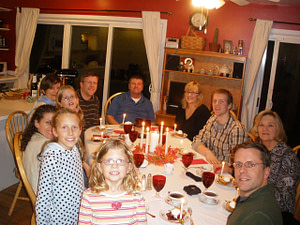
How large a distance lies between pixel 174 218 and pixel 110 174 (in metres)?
0.40

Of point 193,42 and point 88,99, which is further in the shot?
point 193,42

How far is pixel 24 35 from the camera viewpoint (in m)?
5.86

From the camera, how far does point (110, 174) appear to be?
4.75 ft

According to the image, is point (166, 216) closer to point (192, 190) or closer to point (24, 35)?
point (192, 190)

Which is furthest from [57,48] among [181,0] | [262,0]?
[262,0]

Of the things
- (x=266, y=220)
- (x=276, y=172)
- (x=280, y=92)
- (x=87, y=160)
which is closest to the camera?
(x=266, y=220)

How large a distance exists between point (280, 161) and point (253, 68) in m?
2.56

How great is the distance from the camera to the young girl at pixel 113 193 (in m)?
1.41

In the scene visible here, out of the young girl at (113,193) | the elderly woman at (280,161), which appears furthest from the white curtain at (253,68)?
the young girl at (113,193)

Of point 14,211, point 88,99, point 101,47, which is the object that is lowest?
point 14,211

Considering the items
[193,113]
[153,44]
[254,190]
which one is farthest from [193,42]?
[254,190]

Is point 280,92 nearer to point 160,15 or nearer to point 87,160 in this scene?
point 160,15

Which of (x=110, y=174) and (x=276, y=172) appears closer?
(x=110, y=174)

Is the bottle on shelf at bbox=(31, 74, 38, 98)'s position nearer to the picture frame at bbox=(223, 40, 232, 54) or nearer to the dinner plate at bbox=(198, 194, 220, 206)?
the picture frame at bbox=(223, 40, 232, 54)
